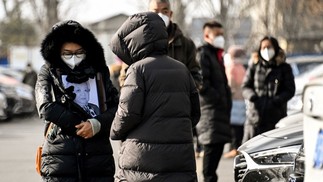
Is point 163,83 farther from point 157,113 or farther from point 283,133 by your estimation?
point 283,133

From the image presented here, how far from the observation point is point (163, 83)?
4914 millimetres

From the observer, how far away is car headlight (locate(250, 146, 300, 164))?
6.30 m

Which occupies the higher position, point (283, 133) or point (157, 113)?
point (157, 113)

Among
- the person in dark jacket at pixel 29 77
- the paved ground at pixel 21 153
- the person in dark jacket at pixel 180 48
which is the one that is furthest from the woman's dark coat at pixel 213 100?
the person in dark jacket at pixel 29 77

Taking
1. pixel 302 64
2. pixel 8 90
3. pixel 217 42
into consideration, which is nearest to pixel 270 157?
pixel 217 42

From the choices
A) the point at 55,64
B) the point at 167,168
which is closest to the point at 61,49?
the point at 55,64

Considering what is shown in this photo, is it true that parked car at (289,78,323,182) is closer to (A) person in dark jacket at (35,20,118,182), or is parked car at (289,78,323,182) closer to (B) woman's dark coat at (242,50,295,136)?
(A) person in dark jacket at (35,20,118,182)

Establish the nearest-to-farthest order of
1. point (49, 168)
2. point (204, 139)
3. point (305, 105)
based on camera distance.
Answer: point (305, 105)
point (49, 168)
point (204, 139)

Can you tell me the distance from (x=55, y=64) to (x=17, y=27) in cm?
5003

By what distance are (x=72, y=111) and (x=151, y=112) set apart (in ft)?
2.42

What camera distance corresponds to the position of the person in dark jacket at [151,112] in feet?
16.0

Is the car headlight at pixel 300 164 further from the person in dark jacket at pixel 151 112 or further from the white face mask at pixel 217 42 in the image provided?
the white face mask at pixel 217 42

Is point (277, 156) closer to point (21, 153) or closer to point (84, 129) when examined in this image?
point (84, 129)

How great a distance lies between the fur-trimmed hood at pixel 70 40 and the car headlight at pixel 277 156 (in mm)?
1688
